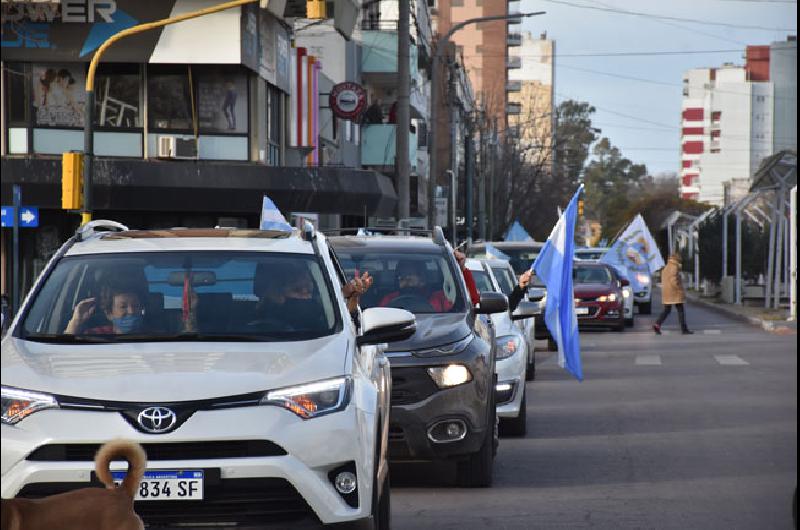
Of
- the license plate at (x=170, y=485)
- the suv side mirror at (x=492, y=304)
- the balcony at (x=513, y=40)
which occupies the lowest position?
the license plate at (x=170, y=485)

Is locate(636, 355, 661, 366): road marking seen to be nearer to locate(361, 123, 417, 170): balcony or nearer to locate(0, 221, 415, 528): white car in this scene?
locate(0, 221, 415, 528): white car

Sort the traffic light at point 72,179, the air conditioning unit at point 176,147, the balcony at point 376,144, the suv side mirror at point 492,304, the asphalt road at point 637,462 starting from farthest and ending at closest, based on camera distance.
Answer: the balcony at point 376,144, the air conditioning unit at point 176,147, the traffic light at point 72,179, the suv side mirror at point 492,304, the asphalt road at point 637,462

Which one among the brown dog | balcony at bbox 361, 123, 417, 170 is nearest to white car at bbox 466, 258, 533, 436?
the brown dog

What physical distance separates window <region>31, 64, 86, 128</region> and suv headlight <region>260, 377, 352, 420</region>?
29.5m

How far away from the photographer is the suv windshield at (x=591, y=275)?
3625 centimetres

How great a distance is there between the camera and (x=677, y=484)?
11219mm

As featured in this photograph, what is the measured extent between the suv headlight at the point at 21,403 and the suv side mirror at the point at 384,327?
5.55 feet

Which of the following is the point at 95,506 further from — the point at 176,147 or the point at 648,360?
the point at 176,147

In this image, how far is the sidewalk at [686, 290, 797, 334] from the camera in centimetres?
3703

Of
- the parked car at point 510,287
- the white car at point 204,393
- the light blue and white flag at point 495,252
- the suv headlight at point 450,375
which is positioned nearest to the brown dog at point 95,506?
the white car at point 204,393

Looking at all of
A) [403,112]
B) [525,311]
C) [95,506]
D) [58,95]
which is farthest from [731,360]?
[95,506]

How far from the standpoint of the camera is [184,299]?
7.97 meters

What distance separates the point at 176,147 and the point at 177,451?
2995 centimetres

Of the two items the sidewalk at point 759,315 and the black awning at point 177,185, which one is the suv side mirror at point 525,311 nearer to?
the sidewalk at point 759,315
